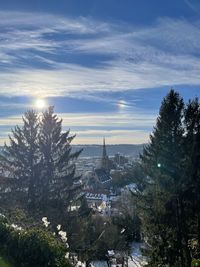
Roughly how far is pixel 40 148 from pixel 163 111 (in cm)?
760

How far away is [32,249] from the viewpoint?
862 centimetres

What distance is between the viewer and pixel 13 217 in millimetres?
12016

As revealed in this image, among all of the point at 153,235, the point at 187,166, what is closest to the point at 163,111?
the point at 187,166

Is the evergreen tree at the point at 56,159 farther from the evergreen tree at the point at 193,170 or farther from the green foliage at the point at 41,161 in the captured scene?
the evergreen tree at the point at 193,170

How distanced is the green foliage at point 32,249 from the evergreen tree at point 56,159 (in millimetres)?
16737

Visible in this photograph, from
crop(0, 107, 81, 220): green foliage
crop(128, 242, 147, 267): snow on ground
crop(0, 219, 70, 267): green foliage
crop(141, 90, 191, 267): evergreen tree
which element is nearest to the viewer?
crop(0, 219, 70, 267): green foliage

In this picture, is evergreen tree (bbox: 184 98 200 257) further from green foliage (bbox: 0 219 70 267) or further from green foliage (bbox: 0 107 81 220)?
green foliage (bbox: 0 219 70 267)

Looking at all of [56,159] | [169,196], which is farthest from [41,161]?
[169,196]

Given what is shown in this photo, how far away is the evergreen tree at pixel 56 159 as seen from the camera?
85.3ft

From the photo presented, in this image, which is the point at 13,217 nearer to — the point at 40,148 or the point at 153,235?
the point at 153,235

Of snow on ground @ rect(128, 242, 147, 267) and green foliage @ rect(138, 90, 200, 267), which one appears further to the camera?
snow on ground @ rect(128, 242, 147, 267)

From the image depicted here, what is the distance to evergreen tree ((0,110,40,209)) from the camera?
86.2ft

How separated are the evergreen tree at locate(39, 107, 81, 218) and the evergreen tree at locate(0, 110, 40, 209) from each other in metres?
0.46

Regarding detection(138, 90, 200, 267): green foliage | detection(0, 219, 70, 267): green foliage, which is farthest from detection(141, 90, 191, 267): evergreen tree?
detection(0, 219, 70, 267): green foliage
